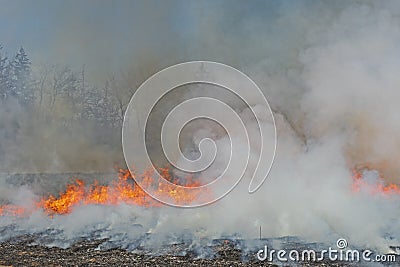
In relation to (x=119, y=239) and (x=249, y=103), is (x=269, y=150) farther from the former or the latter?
(x=119, y=239)

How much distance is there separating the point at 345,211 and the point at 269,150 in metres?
5.37

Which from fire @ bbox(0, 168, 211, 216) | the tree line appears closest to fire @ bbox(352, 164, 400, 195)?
fire @ bbox(0, 168, 211, 216)

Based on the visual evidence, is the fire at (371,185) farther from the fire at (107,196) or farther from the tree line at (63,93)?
the tree line at (63,93)

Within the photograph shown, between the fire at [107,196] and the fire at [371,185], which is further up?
the fire at [371,185]

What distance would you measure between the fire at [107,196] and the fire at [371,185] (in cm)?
690

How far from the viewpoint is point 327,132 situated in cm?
2164

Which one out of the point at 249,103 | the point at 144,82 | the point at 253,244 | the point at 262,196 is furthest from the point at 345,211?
the point at 144,82

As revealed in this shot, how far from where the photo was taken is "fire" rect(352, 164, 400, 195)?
18141mm

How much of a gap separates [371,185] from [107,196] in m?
12.6

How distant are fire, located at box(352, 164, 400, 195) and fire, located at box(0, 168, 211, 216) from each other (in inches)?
272

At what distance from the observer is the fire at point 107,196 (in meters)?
19.0

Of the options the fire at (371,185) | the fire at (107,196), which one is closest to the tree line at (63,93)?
the fire at (107,196)

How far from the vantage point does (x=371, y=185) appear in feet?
62.4

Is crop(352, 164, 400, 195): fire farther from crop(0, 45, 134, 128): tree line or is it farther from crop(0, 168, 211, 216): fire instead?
crop(0, 45, 134, 128): tree line
